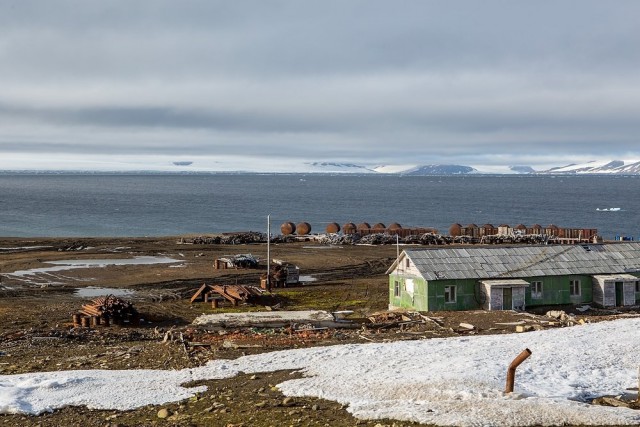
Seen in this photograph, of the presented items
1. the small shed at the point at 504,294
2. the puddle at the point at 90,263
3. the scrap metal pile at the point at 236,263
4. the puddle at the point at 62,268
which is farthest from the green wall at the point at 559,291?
the puddle at the point at 90,263

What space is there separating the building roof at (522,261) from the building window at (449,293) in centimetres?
59

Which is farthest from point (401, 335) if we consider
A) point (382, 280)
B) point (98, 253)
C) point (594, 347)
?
point (98, 253)

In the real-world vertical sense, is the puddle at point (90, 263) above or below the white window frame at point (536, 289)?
below

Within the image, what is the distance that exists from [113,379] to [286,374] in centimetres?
475

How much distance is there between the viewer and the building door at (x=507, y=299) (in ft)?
122

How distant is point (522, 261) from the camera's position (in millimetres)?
39594

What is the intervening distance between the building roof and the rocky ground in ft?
8.53

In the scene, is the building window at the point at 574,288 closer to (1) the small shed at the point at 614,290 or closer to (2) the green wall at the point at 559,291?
(2) the green wall at the point at 559,291

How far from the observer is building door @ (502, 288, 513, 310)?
122ft

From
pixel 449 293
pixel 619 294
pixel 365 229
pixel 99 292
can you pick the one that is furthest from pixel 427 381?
pixel 365 229

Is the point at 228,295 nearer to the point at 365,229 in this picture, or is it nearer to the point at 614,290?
the point at 614,290

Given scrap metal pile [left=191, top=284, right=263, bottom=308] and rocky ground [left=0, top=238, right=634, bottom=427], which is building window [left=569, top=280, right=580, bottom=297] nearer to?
rocky ground [left=0, top=238, right=634, bottom=427]

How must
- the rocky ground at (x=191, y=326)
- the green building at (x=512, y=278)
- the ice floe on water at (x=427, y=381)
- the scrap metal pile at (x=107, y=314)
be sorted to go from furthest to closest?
1. the green building at (x=512, y=278)
2. the scrap metal pile at (x=107, y=314)
3. the rocky ground at (x=191, y=326)
4. the ice floe on water at (x=427, y=381)

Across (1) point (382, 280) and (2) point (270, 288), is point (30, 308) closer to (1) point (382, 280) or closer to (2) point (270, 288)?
(2) point (270, 288)
